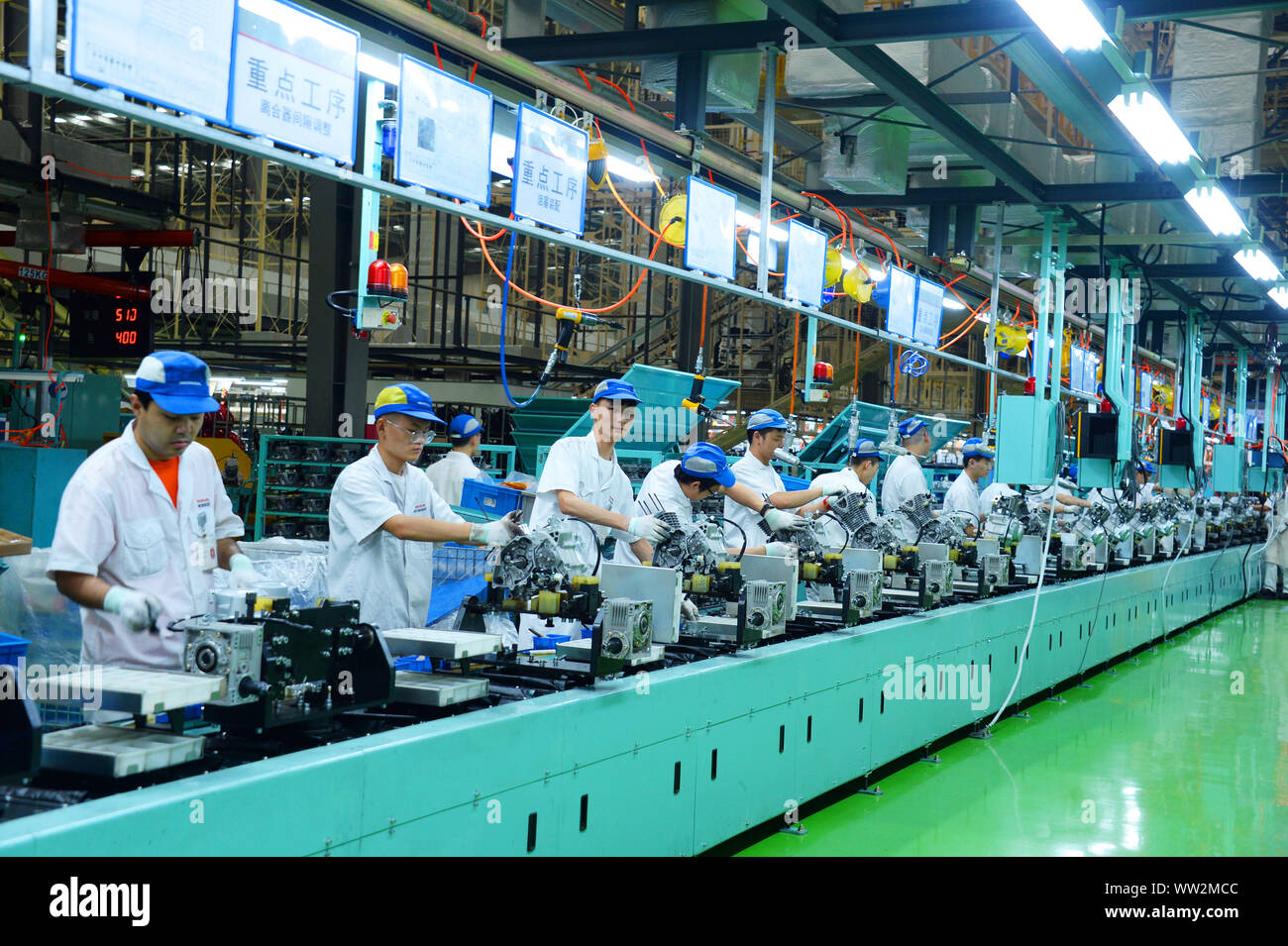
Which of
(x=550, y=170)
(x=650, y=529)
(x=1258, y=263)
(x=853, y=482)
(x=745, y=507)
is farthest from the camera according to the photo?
(x=1258, y=263)

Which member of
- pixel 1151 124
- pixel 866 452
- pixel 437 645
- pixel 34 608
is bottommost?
pixel 34 608

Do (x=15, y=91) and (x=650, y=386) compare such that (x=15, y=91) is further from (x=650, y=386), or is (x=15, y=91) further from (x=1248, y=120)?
(x=1248, y=120)

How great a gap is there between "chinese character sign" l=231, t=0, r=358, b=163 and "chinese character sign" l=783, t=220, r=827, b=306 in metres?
3.21

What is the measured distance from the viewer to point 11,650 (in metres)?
2.61

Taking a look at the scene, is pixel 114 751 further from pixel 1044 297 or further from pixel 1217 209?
pixel 1044 297

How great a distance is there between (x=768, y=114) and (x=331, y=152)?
2796mm

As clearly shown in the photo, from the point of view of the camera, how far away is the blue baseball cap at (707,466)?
4836 millimetres

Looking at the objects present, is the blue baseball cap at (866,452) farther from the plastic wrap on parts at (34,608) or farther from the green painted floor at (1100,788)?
the plastic wrap on parts at (34,608)

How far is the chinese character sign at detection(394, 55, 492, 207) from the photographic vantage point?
13.4ft

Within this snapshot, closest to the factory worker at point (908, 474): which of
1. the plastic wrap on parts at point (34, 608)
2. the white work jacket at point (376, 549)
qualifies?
the white work jacket at point (376, 549)

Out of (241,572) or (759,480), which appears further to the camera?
(759,480)

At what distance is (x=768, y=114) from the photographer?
582cm

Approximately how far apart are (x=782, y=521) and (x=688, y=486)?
55cm

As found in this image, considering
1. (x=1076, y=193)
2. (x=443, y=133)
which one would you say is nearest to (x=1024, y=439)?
(x=1076, y=193)
